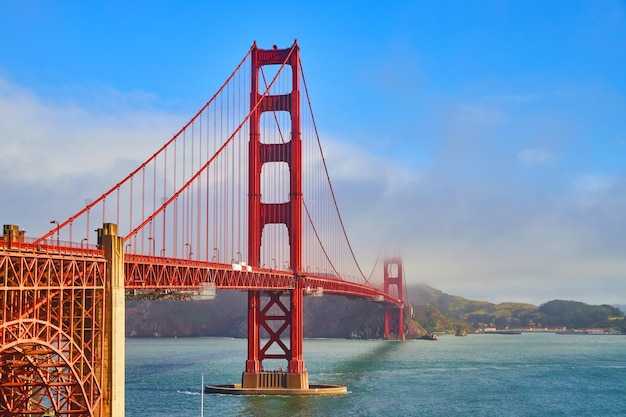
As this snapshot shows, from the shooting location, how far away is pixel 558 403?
3061 inches

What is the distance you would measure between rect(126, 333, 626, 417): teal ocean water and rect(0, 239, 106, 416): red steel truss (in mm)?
20938

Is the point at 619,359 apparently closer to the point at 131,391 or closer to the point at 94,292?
the point at 131,391

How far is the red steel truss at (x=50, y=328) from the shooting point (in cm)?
3716

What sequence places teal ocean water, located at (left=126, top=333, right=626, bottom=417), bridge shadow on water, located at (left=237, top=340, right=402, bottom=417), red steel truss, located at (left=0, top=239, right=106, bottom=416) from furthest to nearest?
teal ocean water, located at (left=126, top=333, right=626, bottom=417), bridge shadow on water, located at (left=237, top=340, right=402, bottom=417), red steel truss, located at (left=0, top=239, right=106, bottom=416)

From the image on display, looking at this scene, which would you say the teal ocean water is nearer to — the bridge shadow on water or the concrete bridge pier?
the bridge shadow on water

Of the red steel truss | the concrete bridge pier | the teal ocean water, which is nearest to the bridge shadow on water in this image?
the teal ocean water

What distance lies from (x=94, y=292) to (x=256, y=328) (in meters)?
36.9

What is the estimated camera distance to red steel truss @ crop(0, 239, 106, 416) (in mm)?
37156

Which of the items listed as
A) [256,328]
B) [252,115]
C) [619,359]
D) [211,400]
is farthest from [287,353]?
[619,359]

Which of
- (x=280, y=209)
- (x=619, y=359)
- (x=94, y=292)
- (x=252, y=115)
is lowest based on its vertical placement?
(x=619, y=359)

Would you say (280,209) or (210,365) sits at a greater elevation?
(280,209)

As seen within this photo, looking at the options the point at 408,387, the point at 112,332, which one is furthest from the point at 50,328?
the point at 408,387

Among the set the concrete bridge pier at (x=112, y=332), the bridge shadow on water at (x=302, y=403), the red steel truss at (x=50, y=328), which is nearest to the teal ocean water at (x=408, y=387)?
the bridge shadow on water at (x=302, y=403)

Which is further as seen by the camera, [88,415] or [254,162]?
[254,162]
